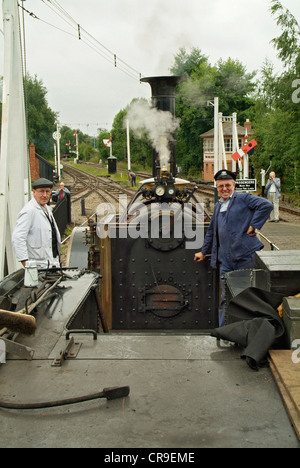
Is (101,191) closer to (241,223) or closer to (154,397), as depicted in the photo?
(241,223)

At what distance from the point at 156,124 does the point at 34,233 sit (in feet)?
16.5

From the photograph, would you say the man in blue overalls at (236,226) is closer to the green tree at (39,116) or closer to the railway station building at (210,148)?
the railway station building at (210,148)

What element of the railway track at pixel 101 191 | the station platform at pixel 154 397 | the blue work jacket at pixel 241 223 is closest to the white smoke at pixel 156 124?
the blue work jacket at pixel 241 223

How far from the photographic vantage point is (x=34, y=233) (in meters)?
4.80

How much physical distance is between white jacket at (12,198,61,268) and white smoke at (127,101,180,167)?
14.4 feet

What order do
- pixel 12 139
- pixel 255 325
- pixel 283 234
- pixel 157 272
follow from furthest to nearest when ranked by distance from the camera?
1. pixel 283 234
2. pixel 12 139
3. pixel 157 272
4. pixel 255 325

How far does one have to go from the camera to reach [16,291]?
11.7ft

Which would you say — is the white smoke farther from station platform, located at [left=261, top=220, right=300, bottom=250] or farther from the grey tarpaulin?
the grey tarpaulin

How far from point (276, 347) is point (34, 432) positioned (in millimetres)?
1253

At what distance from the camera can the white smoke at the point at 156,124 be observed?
8.91 meters

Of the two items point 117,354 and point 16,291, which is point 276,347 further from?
point 16,291

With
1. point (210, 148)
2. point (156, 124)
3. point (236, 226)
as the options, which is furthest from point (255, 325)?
point (210, 148)

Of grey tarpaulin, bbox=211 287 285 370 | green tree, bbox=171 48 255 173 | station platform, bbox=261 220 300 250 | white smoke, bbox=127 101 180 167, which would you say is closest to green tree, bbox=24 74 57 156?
green tree, bbox=171 48 255 173

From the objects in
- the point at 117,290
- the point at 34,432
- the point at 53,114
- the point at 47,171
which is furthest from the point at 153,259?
the point at 53,114
